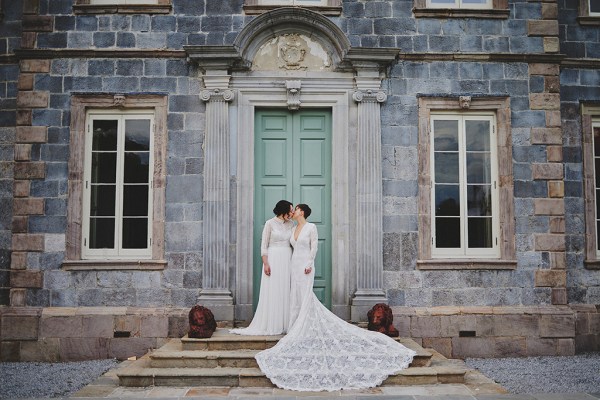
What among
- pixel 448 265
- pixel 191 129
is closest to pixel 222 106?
pixel 191 129

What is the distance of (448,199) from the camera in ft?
28.5

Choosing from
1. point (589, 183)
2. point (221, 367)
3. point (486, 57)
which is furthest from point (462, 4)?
point (221, 367)

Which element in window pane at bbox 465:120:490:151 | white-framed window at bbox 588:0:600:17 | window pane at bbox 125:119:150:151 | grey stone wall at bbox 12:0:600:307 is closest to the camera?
grey stone wall at bbox 12:0:600:307

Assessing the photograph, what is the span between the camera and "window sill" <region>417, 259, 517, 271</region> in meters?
8.39

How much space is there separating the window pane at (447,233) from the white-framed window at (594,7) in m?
4.02

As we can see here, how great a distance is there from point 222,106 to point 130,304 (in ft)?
9.98

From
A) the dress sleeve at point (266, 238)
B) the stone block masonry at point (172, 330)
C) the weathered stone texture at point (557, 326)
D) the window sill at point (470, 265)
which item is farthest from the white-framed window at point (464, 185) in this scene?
the dress sleeve at point (266, 238)

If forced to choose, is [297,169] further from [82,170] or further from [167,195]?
[82,170]

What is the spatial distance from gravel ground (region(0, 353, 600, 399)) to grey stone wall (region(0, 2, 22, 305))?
6.42 feet

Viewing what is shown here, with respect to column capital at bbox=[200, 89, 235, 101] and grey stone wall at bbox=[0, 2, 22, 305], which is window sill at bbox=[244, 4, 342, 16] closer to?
column capital at bbox=[200, 89, 235, 101]

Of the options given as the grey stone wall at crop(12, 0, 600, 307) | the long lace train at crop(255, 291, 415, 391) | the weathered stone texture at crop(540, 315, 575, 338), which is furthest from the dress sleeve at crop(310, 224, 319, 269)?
the weathered stone texture at crop(540, 315, 575, 338)

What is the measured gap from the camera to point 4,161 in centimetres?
876

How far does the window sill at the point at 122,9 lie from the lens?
855 cm

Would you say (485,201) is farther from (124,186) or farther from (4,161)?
(4,161)
